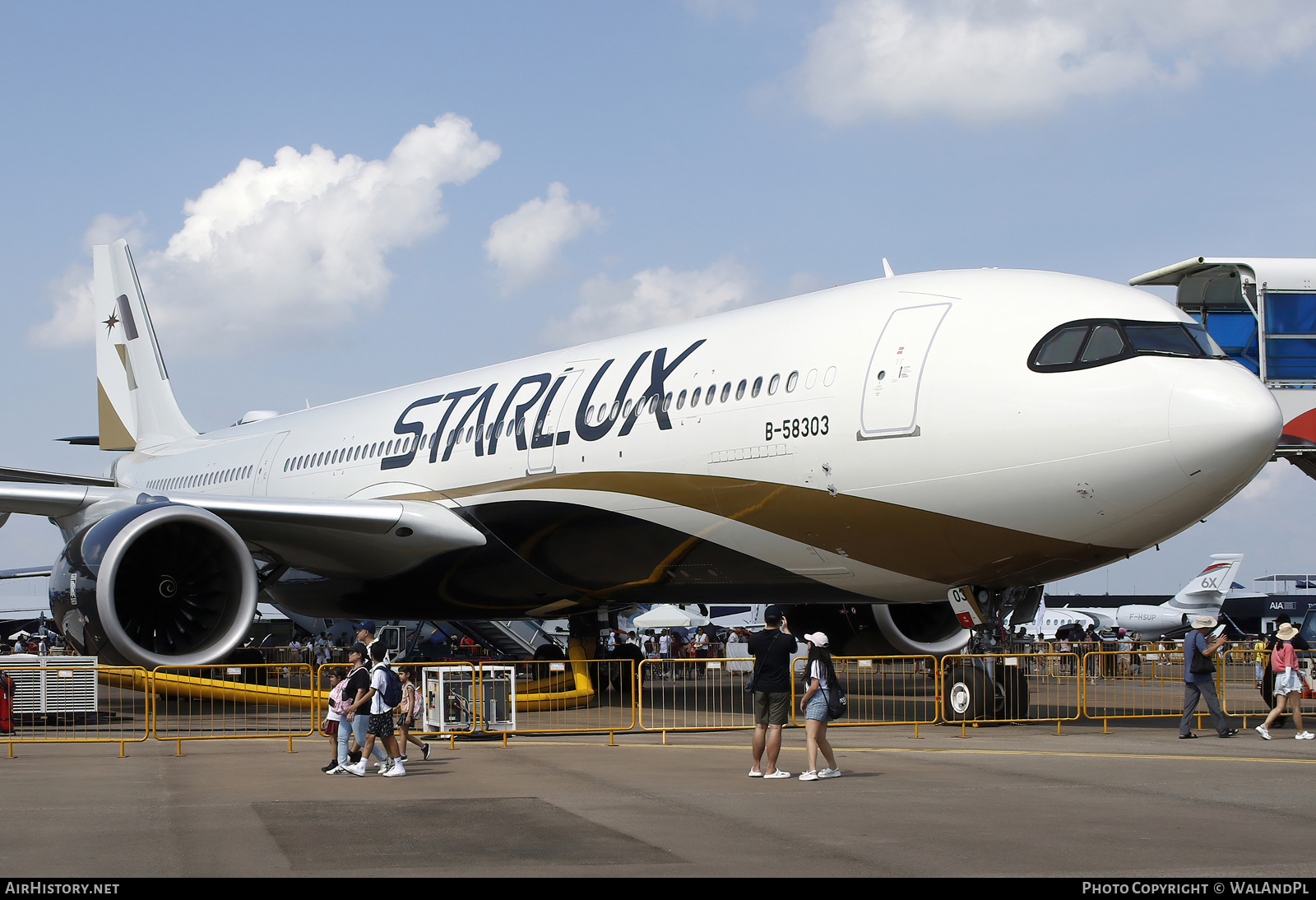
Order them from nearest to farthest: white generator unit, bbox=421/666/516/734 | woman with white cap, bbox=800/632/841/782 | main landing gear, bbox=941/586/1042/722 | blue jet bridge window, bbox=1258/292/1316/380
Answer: woman with white cap, bbox=800/632/841/782 → main landing gear, bbox=941/586/1042/722 → white generator unit, bbox=421/666/516/734 → blue jet bridge window, bbox=1258/292/1316/380

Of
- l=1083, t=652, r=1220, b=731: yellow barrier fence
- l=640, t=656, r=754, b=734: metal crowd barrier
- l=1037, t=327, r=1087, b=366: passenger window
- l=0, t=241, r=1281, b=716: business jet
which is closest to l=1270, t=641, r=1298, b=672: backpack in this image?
l=1083, t=652, r=1220, b=731: yellow barrier fence

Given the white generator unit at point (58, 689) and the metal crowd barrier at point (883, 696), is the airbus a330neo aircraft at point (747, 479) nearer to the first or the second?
the metal crowd barrier at point (883, 696)

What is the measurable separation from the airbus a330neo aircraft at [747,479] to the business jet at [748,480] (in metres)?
0.03

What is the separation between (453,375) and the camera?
57.7 feet

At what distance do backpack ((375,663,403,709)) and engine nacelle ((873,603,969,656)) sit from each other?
25.1ft

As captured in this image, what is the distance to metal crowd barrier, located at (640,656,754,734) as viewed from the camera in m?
13.3

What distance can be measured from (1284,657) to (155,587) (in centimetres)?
1094

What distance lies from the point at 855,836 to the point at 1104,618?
49.6 meters

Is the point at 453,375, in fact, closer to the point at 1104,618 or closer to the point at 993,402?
the point at 993,402

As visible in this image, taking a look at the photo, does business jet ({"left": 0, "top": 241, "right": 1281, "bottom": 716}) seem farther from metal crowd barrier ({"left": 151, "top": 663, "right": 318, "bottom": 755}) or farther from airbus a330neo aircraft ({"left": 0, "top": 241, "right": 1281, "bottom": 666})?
metal crowd barrier ({"left": 151, "top": 663, "right": 318, "bottom": 755})

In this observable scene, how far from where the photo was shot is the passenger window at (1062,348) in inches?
404

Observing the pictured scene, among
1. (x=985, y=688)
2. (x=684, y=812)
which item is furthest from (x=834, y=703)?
(x=985, y=688)
